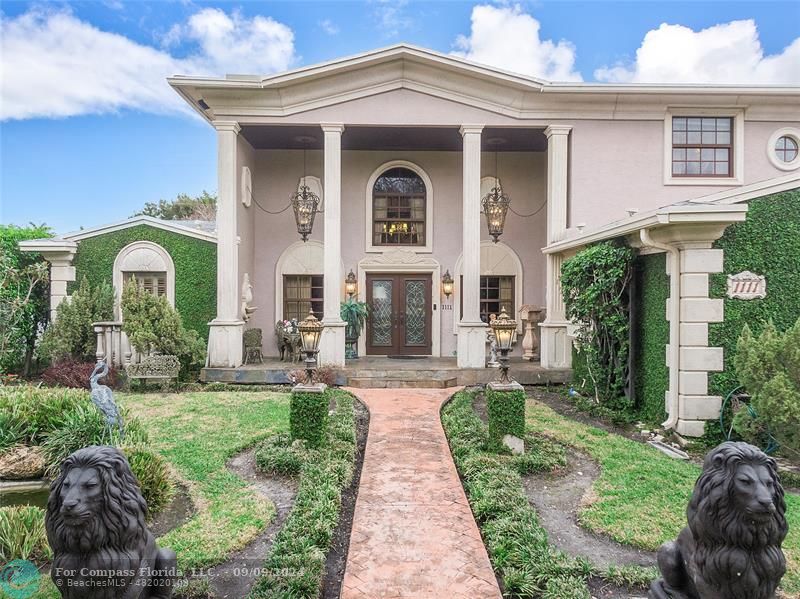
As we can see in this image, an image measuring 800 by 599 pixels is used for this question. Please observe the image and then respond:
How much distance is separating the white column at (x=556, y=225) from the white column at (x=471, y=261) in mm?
1580

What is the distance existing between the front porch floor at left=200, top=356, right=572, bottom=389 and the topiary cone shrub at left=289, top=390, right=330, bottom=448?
14.2 feet

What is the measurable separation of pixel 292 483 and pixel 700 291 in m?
5.68

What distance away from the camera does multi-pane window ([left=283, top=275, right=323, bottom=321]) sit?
12.9 m

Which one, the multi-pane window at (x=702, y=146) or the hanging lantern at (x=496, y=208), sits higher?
the multi-pane window at (x=702, y=146)

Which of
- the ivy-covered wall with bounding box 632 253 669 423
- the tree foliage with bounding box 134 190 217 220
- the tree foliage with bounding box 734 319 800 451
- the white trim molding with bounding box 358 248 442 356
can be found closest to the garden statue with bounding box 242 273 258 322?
the white trim molding with bounding box 358 248 442 356

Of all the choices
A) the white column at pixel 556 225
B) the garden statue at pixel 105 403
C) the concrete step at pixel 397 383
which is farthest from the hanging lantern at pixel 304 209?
the garden statue at pixel 105 403

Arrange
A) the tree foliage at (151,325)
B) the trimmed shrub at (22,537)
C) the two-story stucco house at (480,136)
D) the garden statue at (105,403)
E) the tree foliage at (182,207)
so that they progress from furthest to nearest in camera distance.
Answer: the tree foliage at (182,207), the two-story stucco house at (480,136), the tree foliage at (151,325), the garden statue at (105,403), the trimmed shrub at (22,537)

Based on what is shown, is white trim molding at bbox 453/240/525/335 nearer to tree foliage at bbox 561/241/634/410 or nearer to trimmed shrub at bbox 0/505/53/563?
tree foliage at bbox 561/241/634/410

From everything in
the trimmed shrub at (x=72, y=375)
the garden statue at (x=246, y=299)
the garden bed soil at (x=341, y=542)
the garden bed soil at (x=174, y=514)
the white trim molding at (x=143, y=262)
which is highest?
the white trim molding at (x=143, y=262)

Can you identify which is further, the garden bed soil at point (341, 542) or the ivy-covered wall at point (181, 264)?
the ivy-covered wall at point (181, 264)

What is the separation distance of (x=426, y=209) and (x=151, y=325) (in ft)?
24.3

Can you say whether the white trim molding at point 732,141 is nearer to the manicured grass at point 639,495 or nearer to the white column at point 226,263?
the manicured grass at point 639,495

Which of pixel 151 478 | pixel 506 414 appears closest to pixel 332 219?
pixel 506 414

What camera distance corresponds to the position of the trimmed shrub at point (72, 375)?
9.36 meters
